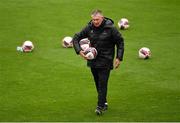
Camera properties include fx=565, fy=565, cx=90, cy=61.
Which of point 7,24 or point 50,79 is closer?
point 50,79

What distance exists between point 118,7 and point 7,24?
664cm

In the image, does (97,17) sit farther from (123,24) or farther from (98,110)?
(123,24)

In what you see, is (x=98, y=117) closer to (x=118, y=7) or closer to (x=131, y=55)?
(x=131, y=55)

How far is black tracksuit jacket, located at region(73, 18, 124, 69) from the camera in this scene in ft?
46.7

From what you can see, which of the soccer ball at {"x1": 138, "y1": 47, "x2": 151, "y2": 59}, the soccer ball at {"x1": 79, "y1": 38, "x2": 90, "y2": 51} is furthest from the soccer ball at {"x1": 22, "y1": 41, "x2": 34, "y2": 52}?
the soccer ball at {"x1": 79, "y1": 38, "x2": 90, "y2": 51}

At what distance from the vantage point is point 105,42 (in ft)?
47.0

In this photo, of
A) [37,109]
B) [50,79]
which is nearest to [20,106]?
[37,109]

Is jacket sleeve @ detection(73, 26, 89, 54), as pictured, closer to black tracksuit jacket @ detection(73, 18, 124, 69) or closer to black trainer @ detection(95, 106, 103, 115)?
black tracksuit jacket @ detection(73, 18, 124, 69)

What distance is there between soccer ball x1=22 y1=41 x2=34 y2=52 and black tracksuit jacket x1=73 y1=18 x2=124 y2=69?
7172 millimetres

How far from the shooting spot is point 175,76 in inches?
719

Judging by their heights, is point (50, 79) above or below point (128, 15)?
below

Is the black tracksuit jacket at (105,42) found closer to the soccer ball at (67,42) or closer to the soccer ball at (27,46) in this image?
the soccer ball at (27,46)

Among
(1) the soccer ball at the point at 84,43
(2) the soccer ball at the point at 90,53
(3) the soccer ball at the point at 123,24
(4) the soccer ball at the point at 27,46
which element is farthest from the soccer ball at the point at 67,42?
(2) the soccer ball at the point at 90,53

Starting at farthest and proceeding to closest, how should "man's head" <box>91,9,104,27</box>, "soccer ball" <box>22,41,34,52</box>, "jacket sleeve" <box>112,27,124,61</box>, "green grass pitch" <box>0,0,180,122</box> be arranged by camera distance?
1. "soccer ball" <box>22,41,34,52</box>
2. "green grass pitch" <box>0,0,180,122</box>
3. "jacket sleeve" <box>112,27,124,61</box>
4. "man's head" <box>91,9,104,27</box>
